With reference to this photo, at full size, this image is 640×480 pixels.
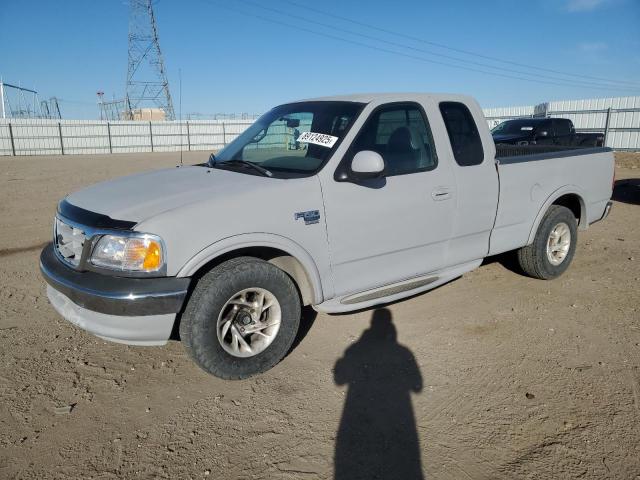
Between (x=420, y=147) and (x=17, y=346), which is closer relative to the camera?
(x=17, y=346)

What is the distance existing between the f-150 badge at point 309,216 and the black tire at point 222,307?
15.5 inches

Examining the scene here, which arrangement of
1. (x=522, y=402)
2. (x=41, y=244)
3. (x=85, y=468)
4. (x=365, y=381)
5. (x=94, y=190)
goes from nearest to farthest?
(x=85, y=468) → (x=522, y=402) → (x=365, y=381) → (x=94, y=190) → (x=41, y=244)

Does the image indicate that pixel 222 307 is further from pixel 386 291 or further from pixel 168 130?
pixel 168 130

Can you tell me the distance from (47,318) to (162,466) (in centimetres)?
239

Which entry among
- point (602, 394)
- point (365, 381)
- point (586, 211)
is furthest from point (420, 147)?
point (586, 211)

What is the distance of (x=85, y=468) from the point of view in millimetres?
2477

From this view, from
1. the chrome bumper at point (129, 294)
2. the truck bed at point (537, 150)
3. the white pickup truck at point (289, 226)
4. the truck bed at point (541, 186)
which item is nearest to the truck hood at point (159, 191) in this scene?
the white pickup truck at point (289, 226)

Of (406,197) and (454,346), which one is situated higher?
(406,197)

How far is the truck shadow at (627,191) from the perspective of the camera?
1059 centimetres

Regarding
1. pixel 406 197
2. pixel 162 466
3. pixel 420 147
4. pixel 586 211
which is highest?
pixel 420 147

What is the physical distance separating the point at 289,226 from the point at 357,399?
1.24 metres

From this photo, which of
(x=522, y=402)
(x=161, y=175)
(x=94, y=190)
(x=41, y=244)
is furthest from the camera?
(x=41, y=244)

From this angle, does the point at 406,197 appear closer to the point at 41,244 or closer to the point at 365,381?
the point at 365,381

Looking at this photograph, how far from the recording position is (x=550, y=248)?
17.1ft
